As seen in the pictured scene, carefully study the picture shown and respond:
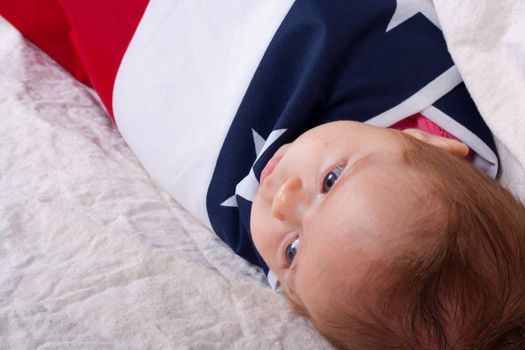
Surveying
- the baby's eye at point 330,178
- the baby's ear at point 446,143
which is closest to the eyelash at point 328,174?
the baby's eye at point 330,178

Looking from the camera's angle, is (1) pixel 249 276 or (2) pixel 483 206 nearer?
(2) pixel 483 206

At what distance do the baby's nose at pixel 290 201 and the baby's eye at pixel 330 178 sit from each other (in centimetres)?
3

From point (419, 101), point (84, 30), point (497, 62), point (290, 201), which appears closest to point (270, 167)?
point (290, 201)

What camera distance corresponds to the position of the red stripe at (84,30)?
39.8 inches

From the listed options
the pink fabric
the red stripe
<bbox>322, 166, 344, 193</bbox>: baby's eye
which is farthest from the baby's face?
the red stripe

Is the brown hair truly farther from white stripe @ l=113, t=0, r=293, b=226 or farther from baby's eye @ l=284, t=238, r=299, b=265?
white stripe @ l=113, t=0, r=293, b=226

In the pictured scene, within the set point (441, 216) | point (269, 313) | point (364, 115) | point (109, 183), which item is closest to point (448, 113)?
point (364, 115)

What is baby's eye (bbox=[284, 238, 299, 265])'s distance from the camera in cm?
77

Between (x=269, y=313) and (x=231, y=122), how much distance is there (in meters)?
0.25

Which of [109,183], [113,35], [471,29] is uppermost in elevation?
[471,29]

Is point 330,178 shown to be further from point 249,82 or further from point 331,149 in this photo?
point 249,82

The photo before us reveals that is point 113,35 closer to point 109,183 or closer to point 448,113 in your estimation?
point 109,183

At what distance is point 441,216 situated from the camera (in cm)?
66

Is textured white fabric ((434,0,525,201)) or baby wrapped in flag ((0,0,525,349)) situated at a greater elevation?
textured white fabric ((434,0,525,201))
